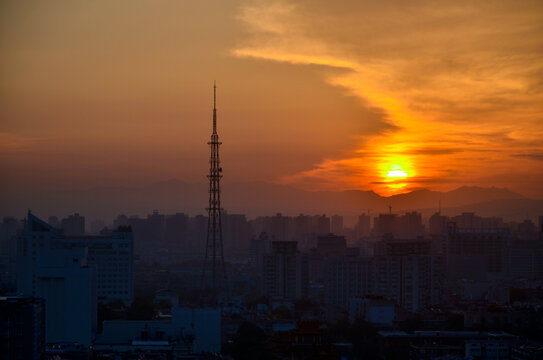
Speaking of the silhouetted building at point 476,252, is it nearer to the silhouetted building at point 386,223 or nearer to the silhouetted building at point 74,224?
the silhouetted building at point 386,223

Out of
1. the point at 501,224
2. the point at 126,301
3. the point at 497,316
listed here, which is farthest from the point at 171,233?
the point at 497,316

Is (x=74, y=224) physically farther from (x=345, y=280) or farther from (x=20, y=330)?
(x=20, y=330)

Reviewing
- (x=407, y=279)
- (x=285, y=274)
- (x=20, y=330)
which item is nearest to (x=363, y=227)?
(x=285, y=274)

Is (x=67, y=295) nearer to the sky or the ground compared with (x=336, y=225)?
nearer to the ground

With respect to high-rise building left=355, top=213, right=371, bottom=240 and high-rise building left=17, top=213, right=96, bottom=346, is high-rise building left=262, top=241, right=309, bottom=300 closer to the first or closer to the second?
high-rise building left=17, top=213, right=96, bottom=346

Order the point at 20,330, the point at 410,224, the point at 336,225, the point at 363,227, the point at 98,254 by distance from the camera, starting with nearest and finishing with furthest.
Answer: the point at 20,330, the point at 98,254, the point at 410,224, the point at 336,225, the point at 363,227

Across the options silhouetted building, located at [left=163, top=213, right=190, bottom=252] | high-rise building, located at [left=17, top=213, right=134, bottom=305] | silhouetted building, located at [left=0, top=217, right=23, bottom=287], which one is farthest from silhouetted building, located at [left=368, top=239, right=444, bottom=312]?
silhouetted building, located at [left=163, top=213, right=190, bottom=252]
